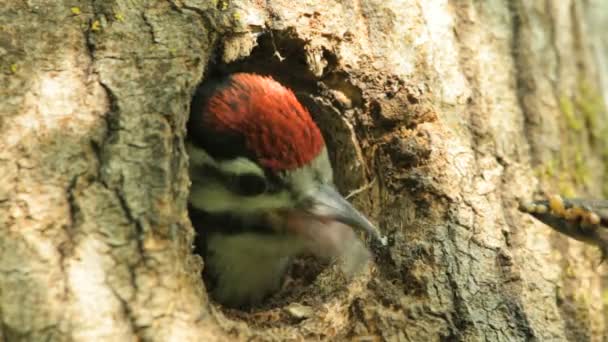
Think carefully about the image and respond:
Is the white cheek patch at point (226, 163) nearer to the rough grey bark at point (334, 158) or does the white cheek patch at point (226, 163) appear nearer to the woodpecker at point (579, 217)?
the rough grey bark at point (334, 158)

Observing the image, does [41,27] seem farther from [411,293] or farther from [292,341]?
[411,293]

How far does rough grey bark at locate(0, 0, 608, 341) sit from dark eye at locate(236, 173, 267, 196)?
43 cm

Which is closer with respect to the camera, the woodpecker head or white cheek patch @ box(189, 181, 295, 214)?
the woodpecker head

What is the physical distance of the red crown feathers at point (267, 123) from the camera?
134 inches

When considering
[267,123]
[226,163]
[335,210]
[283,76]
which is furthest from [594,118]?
[226,163]

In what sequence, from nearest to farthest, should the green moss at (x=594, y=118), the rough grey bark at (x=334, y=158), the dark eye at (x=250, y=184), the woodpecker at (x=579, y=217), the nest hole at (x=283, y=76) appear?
the rough grey bark at (x=334, y=158)
the woodpecker at (x=579, y=217)
the dark eye at (x=250, y=184)
the nest hole at (x=283, y=76)
the green moss at (x=594, y=118)

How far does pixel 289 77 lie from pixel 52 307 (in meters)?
1.94

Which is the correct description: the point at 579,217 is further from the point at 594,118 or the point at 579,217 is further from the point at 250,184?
the point at 594,118

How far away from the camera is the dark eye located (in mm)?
3447

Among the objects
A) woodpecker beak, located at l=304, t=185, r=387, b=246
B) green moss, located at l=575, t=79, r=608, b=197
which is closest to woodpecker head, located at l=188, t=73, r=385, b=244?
woodpecker beak, located at l=304, t=185, r=387, b=246

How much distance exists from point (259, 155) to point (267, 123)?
14 cm

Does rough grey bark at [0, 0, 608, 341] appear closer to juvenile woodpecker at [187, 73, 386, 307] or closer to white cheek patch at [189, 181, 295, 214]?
juvenile woodpecker at [187, 73, 386, 307]

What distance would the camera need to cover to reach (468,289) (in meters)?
3.46

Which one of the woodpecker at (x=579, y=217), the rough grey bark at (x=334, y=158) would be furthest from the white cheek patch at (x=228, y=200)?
the woodpecker at (x=579, y=217)
